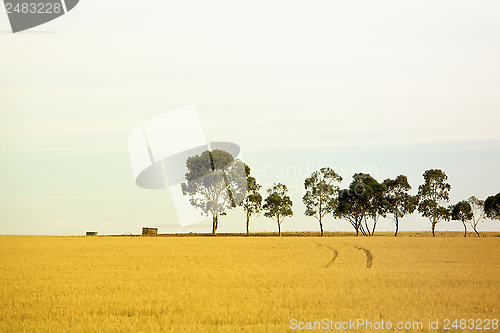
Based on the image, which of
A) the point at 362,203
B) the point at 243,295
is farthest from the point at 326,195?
the point at 243,295

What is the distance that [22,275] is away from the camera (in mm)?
26344

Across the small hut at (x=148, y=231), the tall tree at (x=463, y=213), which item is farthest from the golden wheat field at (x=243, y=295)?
the tall tree at (x=463, y=213)

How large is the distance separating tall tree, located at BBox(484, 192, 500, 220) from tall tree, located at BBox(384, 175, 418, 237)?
21377mm

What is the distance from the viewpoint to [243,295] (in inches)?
777

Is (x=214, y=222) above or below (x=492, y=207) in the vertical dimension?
below

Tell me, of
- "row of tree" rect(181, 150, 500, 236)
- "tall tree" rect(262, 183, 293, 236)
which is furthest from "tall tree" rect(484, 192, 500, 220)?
"tall tree" rect(262, 183, 293, 236)

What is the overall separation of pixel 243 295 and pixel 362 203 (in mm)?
81072

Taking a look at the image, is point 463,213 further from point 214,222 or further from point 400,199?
point 214,222

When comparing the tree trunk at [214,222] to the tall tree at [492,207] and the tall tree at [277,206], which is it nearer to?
the tall tree at [277,206]

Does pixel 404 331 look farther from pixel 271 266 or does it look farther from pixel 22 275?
pixel 22 275

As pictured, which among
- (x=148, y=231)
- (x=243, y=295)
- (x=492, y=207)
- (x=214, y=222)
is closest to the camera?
(x=243, y=295)

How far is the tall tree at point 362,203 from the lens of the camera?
96.2 m

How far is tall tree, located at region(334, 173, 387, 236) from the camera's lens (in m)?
96.2

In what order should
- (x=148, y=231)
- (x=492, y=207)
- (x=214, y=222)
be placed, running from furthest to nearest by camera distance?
(x=492, y=207) < (x=214, y=222) < (x=148, y=231)
